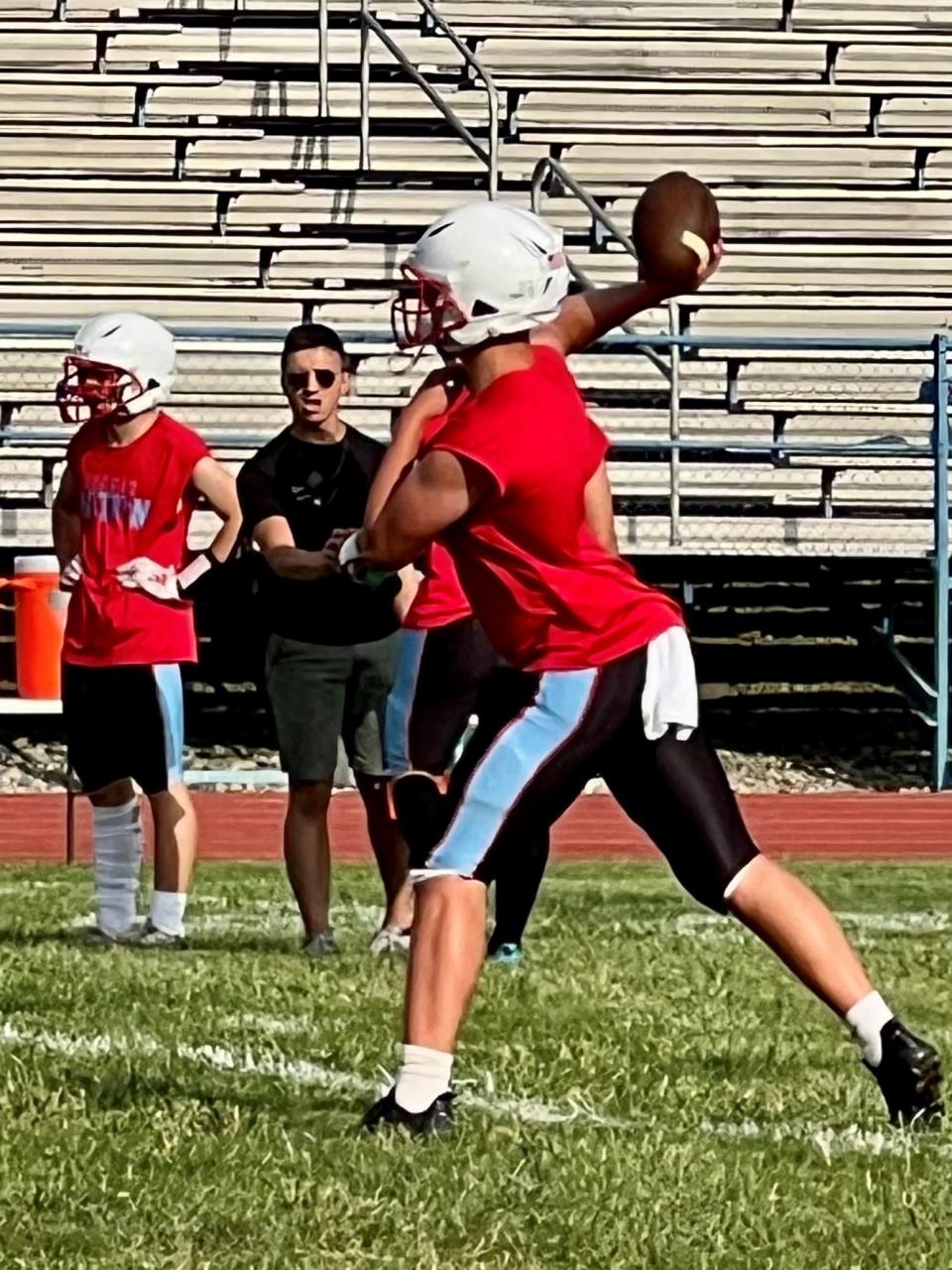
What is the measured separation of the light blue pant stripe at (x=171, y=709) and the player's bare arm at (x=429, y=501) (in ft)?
10.9

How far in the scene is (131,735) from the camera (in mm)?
7707

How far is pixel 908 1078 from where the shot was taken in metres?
4.57

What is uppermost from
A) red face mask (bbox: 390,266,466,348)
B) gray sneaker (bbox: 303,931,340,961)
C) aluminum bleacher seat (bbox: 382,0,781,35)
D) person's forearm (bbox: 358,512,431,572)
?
aluminum bleacher seat (bbox: 382,0,781,35)

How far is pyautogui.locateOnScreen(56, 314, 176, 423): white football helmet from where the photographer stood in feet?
24.2

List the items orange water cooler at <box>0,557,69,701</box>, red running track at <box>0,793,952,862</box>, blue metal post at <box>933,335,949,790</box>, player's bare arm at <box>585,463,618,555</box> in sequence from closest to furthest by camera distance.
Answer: player's bare arm at <box>585,463,618,555</box>
red running track at <box>0,793,952,862</box>
orange water cooler at <box>0,557,69,701</box>
blue metal post at <box>933,335,949,790</box>

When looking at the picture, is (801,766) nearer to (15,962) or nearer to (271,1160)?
(15,962)

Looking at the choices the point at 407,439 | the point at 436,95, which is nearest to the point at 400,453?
the point at 407,439

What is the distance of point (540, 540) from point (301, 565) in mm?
1034

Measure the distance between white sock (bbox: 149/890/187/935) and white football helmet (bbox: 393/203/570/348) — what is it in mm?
3387

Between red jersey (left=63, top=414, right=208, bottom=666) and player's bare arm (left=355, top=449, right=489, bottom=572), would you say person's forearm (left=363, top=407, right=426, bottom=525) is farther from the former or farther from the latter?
player's bare arm (left=355, top=449, right=489, bottom=572)

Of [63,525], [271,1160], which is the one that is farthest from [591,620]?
[63,525]

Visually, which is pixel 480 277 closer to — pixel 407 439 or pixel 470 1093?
pixel 470 1093

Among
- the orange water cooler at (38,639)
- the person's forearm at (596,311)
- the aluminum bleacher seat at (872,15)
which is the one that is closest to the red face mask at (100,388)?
the person's forearm at (596,311)

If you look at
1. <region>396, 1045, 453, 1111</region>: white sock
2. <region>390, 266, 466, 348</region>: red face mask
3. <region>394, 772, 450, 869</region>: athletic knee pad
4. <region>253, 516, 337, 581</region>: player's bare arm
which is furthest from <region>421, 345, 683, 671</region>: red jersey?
<region>394, 772, 450, 869</region>: athletic knee pad
